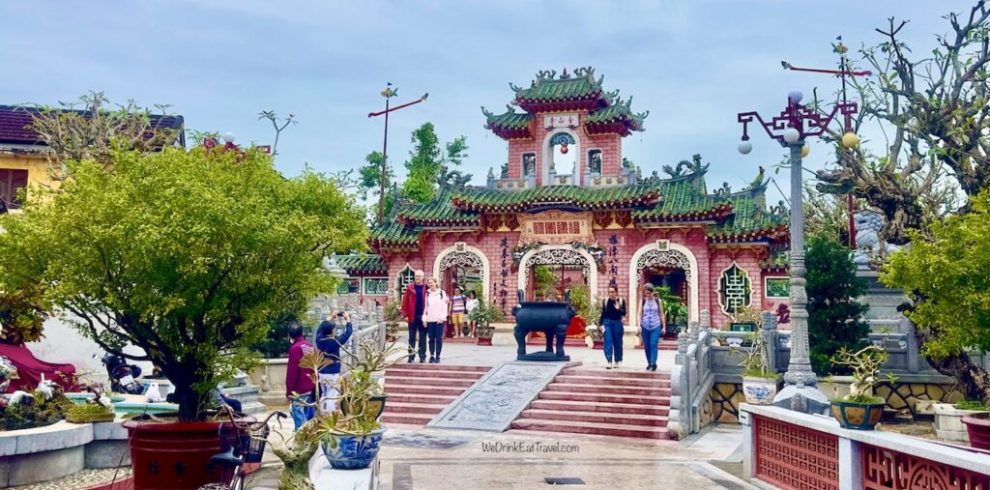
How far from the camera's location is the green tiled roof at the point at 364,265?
82.7 feet

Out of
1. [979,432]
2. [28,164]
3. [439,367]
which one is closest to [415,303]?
[439,367]

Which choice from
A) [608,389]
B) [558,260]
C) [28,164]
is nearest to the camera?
[608,389]

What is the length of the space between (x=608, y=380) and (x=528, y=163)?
13010 mm

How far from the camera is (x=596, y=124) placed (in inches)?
911

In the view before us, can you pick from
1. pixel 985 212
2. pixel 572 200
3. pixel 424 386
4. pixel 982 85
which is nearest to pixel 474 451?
pixel 424 386

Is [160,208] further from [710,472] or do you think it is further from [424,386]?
[424,386]

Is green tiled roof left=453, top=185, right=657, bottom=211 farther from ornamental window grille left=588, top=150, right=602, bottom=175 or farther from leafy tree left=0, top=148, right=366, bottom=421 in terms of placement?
leafy tree left=0, top=148, right=366, bottom=421

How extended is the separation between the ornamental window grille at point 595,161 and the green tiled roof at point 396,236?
18.6 ft

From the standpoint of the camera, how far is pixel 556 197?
22.3 m

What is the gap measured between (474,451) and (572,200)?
13.6m

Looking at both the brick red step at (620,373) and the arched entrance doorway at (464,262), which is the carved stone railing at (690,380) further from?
the arched entrance doorway at (464,262)

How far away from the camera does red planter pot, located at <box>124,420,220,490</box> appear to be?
6254mm

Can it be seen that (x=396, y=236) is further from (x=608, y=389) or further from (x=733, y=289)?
(x=608, y=389)

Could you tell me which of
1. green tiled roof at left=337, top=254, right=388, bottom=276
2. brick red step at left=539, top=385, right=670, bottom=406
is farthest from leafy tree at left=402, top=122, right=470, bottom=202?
brick red step at left=539, top=385, right=670, bottom=406
